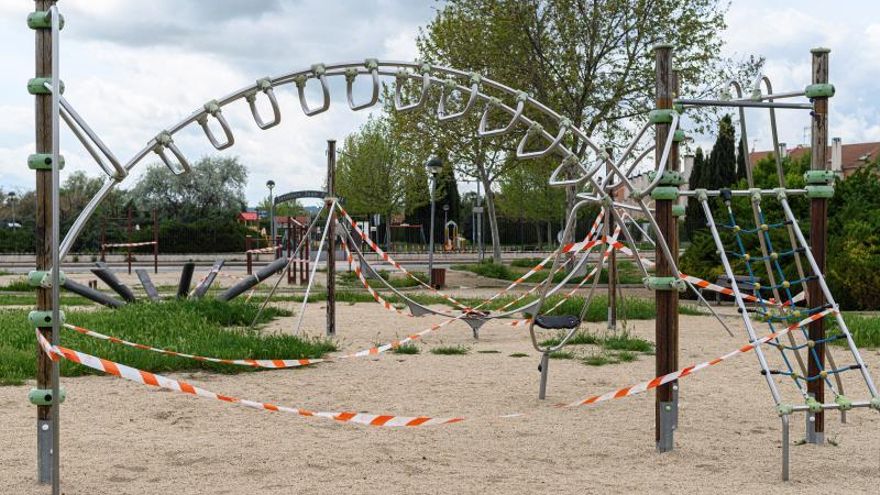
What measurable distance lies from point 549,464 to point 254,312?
8.51 meters

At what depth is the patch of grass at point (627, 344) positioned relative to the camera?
33.9 feet

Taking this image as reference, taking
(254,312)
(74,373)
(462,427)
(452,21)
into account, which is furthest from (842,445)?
(452,21)

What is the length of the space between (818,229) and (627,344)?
15.7ft

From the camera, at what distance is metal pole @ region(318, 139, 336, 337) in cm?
1193

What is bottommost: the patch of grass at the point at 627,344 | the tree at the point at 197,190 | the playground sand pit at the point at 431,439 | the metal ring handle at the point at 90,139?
the playground sand pit at the point at 431,439

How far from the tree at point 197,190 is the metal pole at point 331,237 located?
4786 cm

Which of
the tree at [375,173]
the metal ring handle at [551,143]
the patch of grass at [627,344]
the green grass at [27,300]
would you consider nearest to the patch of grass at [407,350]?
the patch of grass at [627,344]

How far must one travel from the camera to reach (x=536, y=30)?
2352 cm

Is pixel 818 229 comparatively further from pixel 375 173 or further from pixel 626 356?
pixel 375 173

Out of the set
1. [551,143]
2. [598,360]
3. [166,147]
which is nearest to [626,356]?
[598,360]

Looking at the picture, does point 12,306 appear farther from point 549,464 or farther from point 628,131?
point 628,131

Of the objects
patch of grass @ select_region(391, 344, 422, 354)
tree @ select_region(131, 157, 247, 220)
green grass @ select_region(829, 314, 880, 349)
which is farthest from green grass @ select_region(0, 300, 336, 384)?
tree @ select_region(131, 157, 247, 220)

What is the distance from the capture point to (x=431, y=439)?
5.91 m

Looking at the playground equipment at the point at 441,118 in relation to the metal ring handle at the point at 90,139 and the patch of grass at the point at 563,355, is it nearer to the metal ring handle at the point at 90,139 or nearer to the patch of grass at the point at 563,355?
the metal ring handle at the point at 90,139
